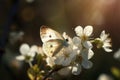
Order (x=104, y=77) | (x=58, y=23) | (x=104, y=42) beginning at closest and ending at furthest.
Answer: (x=104, y=42), (x=104, y=77), (x=58, y=23)

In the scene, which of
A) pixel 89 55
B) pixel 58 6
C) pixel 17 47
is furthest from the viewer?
pixel 58 6

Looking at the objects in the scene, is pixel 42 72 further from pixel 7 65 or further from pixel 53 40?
pixel 7 65

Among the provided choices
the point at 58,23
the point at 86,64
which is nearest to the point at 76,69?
→ the point at 86,64

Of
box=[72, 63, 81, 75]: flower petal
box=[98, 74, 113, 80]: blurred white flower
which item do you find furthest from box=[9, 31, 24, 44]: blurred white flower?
box=[72, 63, 81, 75]: flower petal

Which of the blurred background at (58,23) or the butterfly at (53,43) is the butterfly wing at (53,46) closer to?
the butterfly at (53,43)

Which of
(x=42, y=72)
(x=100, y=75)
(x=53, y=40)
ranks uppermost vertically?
(x=53, y=40)

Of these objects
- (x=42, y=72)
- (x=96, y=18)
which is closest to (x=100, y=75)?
(x=96, y=18)

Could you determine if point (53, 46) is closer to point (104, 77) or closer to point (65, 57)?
point (65, 57)

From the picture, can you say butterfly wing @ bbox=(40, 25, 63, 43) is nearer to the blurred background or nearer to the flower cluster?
the flower cluster
